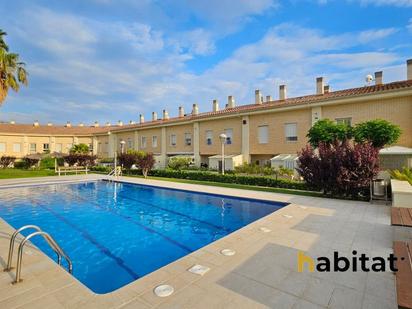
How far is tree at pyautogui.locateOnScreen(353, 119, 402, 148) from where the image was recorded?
44.5 ft

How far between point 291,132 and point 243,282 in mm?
19053

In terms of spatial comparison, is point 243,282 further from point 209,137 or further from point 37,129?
point 37,129

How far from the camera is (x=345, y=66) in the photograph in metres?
20.5

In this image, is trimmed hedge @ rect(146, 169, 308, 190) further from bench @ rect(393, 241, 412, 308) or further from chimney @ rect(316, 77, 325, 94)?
chimney @ rect(316, 77, 325, 94)

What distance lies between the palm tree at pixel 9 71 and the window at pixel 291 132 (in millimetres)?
24561

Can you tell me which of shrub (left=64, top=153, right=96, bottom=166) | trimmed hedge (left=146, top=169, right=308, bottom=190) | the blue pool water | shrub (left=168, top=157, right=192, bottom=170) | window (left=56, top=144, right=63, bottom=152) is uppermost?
window (left=56, top=144, right=63, bottom=152)

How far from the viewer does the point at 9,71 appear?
20.0 metres

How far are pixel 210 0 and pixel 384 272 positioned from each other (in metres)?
13.0

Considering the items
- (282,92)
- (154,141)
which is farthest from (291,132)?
(154,141)

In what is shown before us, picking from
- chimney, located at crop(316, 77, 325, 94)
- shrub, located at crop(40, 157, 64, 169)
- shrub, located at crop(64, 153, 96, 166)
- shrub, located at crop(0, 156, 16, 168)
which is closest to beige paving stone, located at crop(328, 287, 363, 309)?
chimney, located at crop(316, 77, 325, 94)

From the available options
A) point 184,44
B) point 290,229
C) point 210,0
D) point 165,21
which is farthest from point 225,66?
point 290,229

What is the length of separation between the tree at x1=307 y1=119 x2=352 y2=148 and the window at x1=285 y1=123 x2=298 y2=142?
4.62 metres

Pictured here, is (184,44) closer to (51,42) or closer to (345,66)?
(51,42)

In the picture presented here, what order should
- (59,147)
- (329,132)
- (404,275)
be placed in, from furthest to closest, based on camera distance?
(59,147) → (329,132) → (404,275)
